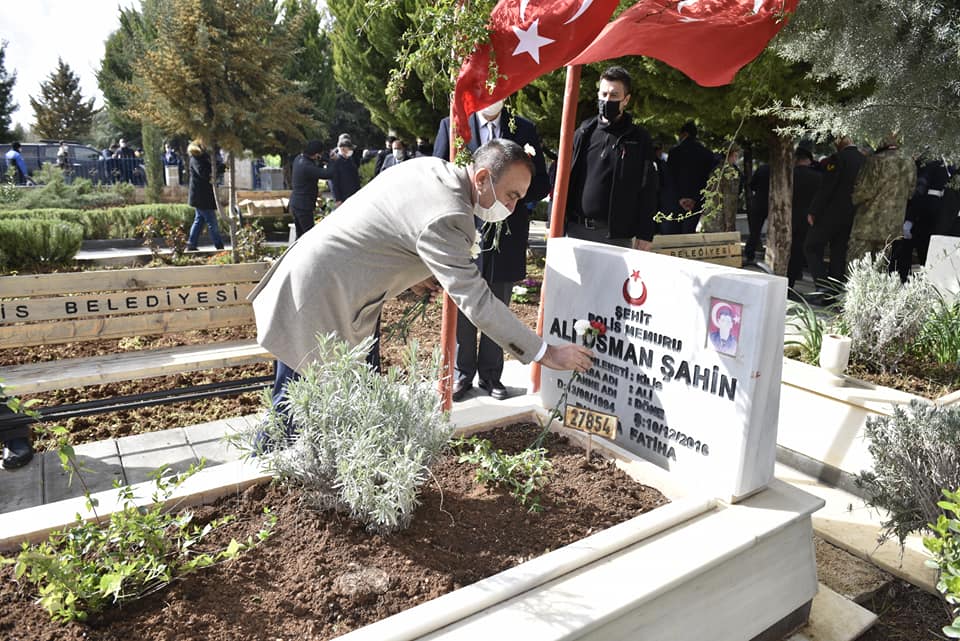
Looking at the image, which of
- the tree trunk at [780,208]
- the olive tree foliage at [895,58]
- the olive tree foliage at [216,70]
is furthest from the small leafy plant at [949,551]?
the olive tree foliage at [216,70]

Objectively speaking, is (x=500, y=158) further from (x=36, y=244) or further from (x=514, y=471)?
(x=36, y=244)

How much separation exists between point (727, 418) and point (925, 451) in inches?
35.1

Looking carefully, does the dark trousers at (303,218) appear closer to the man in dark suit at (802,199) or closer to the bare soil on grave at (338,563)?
the man in dark suit at (802,199)

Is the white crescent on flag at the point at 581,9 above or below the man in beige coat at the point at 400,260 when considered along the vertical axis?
above

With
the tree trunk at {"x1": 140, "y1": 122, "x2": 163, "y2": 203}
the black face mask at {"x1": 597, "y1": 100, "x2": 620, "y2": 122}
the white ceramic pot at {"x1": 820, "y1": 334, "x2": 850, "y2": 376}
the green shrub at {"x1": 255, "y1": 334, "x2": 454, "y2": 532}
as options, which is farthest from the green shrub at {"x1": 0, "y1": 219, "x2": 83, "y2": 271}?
the tree trunk at {"x1": 140, "y1": 122, "x2": 163, "y2": 203}

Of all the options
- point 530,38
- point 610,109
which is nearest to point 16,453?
point 530,38

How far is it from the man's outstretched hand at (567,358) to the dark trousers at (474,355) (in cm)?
201

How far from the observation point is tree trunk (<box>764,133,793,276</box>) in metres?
7.93

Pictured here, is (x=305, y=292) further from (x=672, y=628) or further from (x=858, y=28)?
(x=858, y=28)

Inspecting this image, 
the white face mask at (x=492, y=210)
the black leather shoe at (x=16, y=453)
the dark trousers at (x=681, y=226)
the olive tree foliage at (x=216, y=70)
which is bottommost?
the black leather shoe at (x=16, y=453)

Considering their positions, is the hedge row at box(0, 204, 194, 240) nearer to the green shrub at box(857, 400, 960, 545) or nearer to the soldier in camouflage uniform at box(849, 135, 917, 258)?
the soldier in camouflage uniform at box(849, 135, 917, 258)

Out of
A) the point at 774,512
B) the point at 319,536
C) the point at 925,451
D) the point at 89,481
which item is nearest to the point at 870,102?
the point at 925,451

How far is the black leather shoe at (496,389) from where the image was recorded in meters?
4.54

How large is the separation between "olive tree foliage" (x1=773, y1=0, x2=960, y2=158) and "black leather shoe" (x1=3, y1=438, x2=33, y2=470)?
14.4ft
